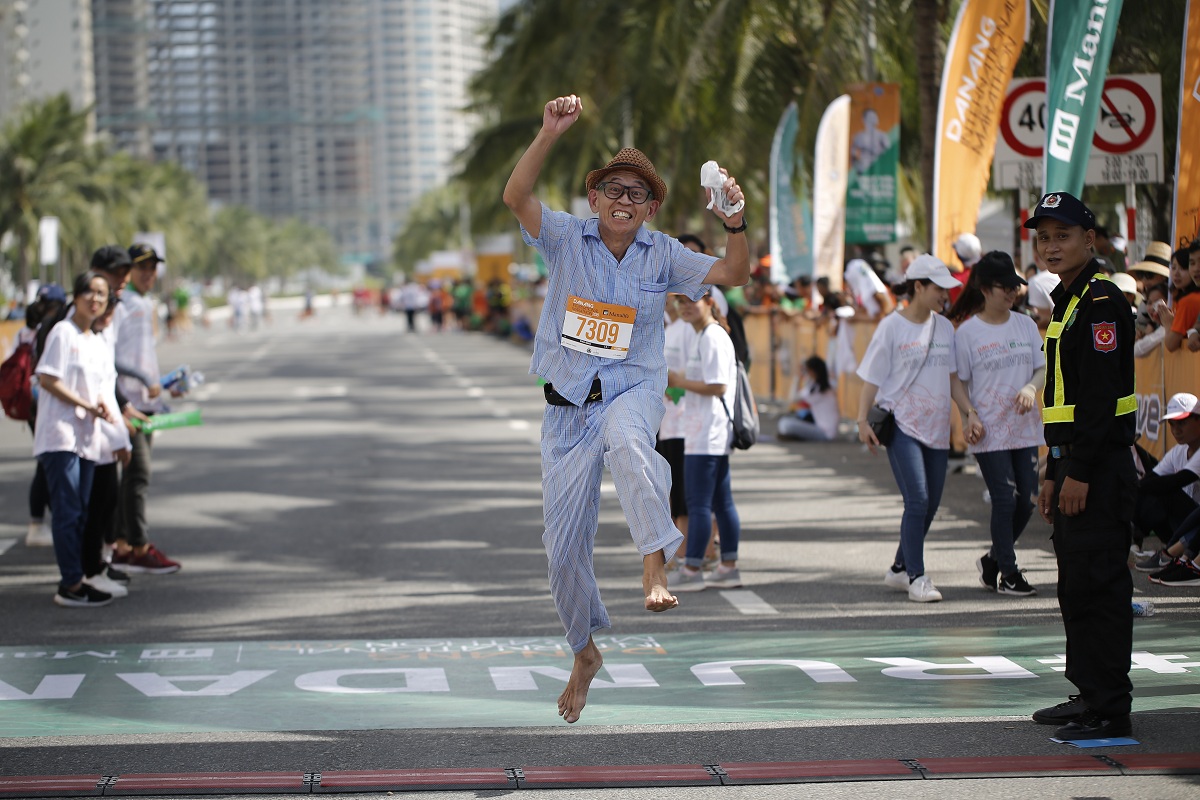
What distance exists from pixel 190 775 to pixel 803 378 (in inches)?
586

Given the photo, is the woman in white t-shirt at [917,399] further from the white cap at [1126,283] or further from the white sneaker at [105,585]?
the white sneaker at [105,585]

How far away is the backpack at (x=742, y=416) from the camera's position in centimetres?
1007

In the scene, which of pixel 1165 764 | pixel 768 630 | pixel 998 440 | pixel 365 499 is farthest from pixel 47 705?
pixel 365 499

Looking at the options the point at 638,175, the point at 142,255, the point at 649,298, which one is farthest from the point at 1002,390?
the point at 142,255

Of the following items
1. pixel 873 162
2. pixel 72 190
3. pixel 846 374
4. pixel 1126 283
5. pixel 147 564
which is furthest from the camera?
pixel 72 190

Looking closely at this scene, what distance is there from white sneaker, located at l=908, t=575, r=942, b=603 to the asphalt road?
0.06m

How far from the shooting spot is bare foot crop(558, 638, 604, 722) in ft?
20.5

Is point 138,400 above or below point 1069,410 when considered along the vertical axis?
below

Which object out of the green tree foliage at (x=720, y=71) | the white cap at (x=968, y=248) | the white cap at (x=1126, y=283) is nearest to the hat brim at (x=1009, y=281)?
the white cap at (x=1126, y=283)

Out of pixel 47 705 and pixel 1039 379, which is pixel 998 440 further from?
pixel 47 705

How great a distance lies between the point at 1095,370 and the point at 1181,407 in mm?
4194

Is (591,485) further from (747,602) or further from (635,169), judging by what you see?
(747,602)

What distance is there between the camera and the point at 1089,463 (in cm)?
633

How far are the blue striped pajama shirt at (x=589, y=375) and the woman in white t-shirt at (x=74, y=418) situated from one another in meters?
4.27
